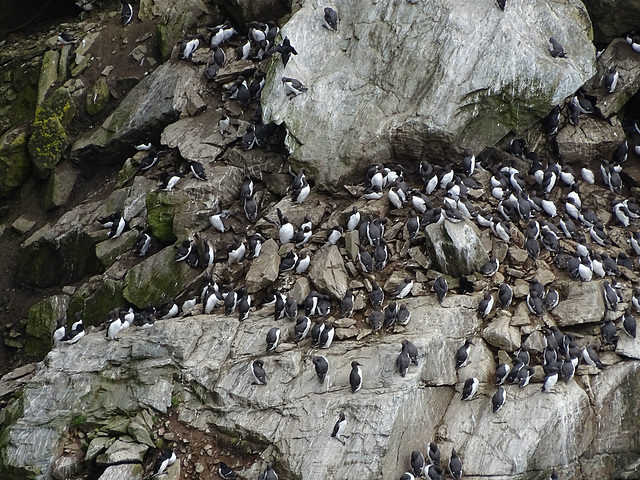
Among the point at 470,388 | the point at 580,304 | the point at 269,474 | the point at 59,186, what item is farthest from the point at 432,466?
the point at 59,186

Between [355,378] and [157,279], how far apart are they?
5321mm

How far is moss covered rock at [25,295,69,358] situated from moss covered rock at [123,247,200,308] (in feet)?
6.87

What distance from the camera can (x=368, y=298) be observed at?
546 inches

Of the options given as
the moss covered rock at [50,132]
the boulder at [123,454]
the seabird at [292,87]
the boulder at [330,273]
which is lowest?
the boulder at [123,454]

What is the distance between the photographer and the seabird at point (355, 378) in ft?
40.9

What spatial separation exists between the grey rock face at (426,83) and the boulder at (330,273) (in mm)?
2219

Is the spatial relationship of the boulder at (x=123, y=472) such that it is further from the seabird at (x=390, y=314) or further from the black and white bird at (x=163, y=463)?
the seabird at (x=390, y=314)

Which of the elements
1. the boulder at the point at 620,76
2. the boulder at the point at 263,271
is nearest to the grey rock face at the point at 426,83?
the boulder at the point at 620,76

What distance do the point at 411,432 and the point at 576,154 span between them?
8096mm

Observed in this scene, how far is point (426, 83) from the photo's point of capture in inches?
643

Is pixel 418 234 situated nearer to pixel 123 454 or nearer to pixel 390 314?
pixel 390 314

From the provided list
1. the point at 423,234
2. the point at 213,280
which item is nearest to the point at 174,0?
the point at 213,280

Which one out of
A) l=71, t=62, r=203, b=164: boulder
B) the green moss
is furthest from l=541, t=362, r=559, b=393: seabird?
l=71, t=62, r=203, b=164: boulder

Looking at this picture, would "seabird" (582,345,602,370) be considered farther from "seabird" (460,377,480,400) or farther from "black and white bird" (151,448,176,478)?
"black and white bird" (151,448,176,478)
